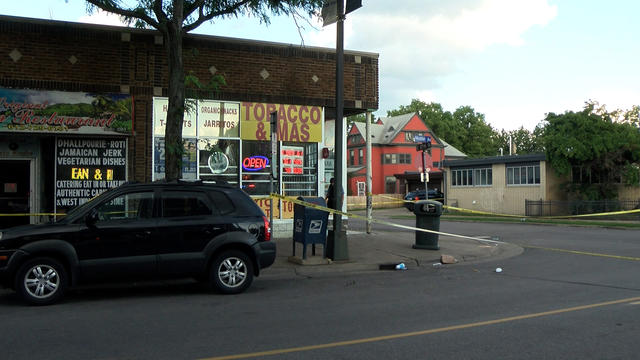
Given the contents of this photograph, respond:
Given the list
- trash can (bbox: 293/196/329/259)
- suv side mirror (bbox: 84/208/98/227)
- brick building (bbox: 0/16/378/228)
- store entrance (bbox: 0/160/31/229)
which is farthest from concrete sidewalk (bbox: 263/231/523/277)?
store entrance (bbox: 0/160/31/229)

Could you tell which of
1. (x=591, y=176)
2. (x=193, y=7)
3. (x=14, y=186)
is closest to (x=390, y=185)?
(x=591, y=176)

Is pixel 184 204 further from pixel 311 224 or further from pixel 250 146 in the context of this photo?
pixel 250 146

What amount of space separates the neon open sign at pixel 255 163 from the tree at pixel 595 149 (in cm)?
2358

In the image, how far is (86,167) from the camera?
13.9 meters

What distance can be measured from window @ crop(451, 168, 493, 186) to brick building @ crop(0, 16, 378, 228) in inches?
974

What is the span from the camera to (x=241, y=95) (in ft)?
50.0

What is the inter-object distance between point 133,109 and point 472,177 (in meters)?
30.8

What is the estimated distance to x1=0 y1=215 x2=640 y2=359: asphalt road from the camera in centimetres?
544

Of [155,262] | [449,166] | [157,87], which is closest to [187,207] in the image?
[155,262]

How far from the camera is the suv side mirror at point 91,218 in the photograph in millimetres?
7980

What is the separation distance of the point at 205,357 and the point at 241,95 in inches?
429

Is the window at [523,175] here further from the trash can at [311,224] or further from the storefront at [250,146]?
the trash can at [311,224]

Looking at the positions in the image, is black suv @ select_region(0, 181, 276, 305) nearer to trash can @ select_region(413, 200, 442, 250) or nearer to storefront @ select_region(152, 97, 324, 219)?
storefront @ select_region(152, 97, 324, 219)

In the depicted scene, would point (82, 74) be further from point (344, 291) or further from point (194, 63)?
point (344, 291)
